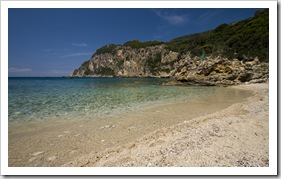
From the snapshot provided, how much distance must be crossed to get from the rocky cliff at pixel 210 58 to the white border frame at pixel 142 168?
34601 mm

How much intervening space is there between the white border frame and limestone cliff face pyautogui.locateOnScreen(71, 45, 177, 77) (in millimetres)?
114743

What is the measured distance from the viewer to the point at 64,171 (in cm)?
363

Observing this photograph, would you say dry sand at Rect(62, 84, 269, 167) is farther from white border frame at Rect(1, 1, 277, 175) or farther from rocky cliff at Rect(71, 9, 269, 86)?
rocky cliff at Rect(71, 9, 269, 86)

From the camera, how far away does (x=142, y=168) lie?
358 cm

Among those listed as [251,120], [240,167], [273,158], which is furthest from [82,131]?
[251,120]

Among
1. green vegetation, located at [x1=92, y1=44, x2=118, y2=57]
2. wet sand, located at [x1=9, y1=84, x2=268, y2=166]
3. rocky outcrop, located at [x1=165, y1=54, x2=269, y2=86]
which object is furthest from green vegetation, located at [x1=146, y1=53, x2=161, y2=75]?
wet sand, located at [x1=9, y1=84, x2=268, y2=166]

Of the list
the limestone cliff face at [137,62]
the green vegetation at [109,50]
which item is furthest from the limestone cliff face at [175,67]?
the green vegetation at [109,50]

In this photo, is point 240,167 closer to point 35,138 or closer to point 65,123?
point 35,138

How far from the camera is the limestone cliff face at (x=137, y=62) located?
13246cm

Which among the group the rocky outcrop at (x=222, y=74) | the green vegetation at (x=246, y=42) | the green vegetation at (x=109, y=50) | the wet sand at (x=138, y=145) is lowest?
the wet sand at (x=138, y=145)

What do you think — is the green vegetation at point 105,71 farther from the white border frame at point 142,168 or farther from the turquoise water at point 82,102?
the white border frame at point 142,168

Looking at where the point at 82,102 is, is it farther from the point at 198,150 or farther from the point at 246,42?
the point at 246,42

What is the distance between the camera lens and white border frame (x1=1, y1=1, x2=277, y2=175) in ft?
11.4

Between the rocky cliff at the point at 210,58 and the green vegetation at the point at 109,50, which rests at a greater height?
the green vegetation at the point at 109,50
